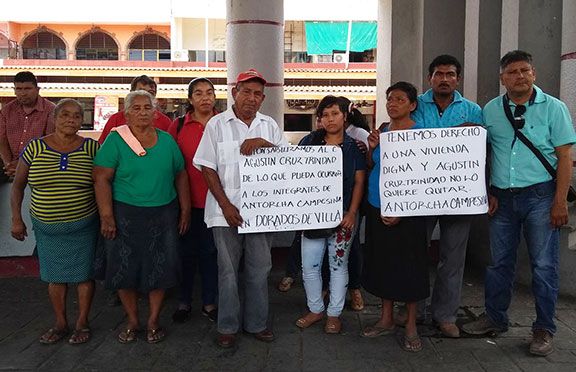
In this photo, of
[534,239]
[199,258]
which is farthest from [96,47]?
[534,239]

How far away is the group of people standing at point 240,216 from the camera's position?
3.94 meters

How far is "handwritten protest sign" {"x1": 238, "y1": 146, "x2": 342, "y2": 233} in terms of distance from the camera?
4.02 meters

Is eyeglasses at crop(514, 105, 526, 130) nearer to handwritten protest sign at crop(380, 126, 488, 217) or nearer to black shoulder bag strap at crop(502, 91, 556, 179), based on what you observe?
black shoulder bag strap at crop(502, 91, 556, 179)

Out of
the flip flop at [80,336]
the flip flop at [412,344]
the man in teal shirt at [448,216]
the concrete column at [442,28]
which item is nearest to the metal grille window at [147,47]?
the concrete column at [442,28]

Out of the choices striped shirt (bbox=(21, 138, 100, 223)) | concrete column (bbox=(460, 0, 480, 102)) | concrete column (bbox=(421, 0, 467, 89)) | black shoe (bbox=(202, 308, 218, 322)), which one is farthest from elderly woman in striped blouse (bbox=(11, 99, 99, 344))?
concrete column (bbox=(421, 0, 467, 89))

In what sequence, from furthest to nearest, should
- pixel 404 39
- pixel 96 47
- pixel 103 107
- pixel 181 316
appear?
1. pixel 96 47
2. pixel 103 107
3. pixel 404 39
4. pixel 181 316

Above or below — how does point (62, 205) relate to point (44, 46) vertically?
below

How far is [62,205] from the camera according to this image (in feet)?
13.2

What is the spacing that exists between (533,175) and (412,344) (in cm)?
147

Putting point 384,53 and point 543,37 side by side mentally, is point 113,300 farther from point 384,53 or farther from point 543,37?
point 384,53

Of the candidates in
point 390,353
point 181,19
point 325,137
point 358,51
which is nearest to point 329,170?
point 325,137

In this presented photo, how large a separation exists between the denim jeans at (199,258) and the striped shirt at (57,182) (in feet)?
2.95

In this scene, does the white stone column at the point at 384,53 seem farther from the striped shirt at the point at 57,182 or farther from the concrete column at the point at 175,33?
the concrete column at the point at 175,33

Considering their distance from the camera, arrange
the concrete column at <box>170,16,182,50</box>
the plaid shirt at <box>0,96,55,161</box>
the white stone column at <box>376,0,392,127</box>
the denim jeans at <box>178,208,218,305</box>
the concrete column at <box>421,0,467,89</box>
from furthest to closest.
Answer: the concrete column at <box>170,16,182,50</box> < the white stone column at <box>376,0,392,127</box> < the concrete column at <box>421,0,467,89</box> < the plaid shirt at <box>0,96,55,161</box> < the denim jeans at <box>178,208,218,305</box>
